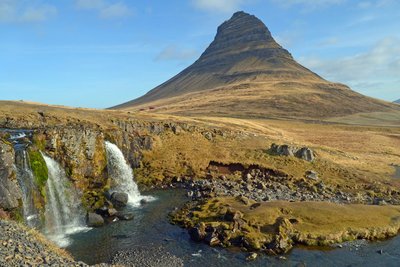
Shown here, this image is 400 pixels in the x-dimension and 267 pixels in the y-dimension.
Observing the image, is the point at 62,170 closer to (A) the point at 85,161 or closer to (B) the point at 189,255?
(A) the point at 85,161

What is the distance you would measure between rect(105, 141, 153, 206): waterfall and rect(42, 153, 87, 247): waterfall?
9.89 metres

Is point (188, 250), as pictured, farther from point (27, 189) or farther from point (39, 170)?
point (39, 170)

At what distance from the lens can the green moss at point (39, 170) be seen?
A: 45.8m

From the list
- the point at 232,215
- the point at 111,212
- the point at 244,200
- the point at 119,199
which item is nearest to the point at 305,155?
the point at 244,200

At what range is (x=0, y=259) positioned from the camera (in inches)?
909

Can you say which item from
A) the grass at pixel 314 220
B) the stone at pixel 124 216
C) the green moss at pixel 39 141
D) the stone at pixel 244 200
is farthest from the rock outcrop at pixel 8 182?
the stone at pixel 244 200

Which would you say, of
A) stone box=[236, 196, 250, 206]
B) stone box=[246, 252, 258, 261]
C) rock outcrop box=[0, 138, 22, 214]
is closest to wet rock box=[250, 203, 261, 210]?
stone box=[236, 196, 250, 206]

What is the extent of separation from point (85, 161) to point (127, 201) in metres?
9.12

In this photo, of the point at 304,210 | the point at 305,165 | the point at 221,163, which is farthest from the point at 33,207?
the point at 305,165

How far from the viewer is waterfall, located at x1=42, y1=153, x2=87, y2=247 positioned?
44.2 meters

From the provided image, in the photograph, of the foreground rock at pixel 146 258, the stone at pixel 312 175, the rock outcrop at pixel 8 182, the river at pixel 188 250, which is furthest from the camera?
the stone at pixel 312 175

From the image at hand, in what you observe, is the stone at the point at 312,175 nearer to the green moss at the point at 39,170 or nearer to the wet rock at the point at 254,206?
Answer: the wet rock at the point at 254,206

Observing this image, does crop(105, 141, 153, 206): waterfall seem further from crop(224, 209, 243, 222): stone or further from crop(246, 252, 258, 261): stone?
crop(246, 252, 258, 261): stone

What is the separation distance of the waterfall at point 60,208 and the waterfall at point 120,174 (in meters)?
9.89
